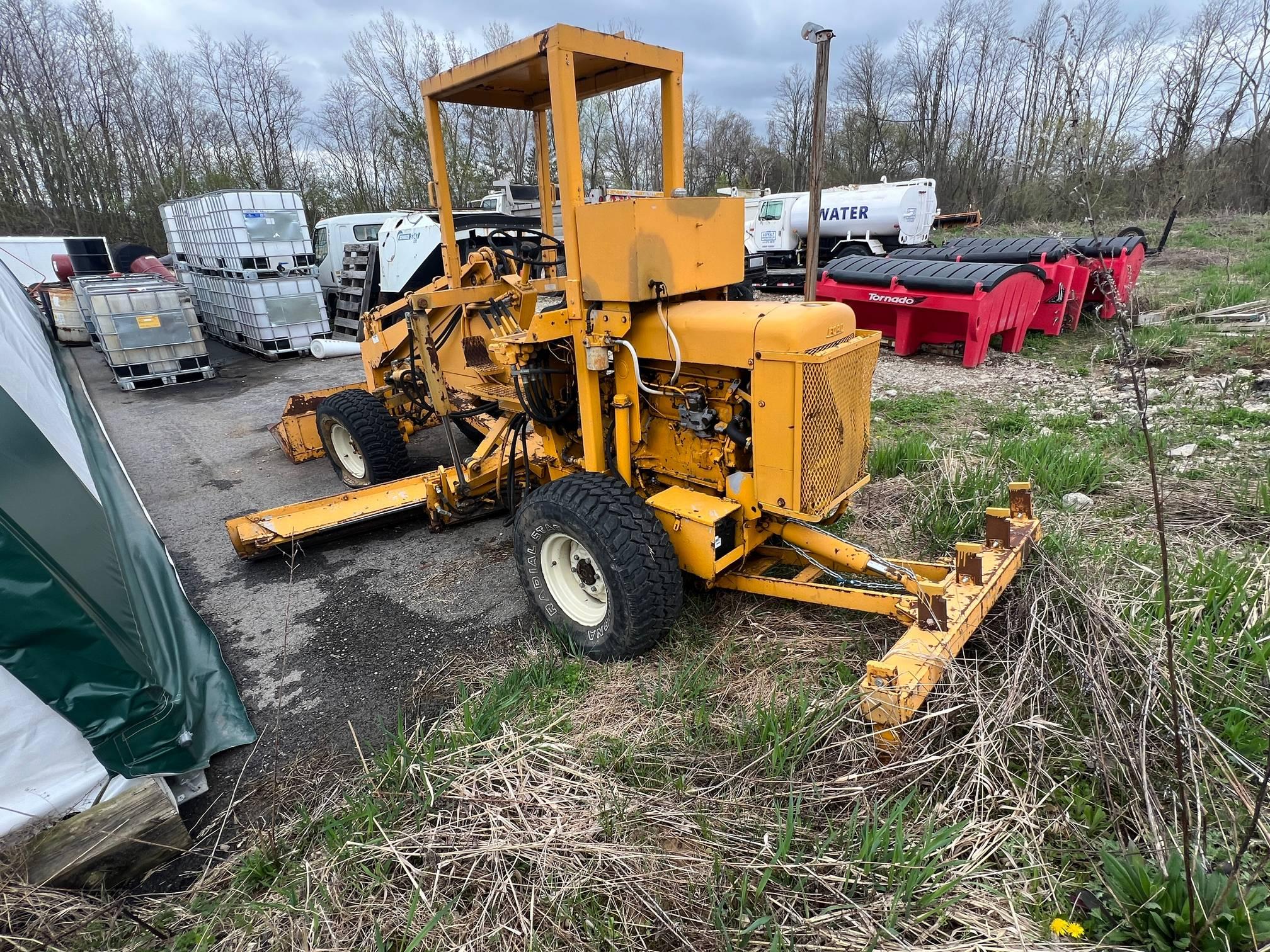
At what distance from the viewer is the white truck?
14.1m

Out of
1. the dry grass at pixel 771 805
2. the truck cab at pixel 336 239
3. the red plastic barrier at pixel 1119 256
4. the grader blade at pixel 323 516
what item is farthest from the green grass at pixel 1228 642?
the truck cab at pixel 336 239

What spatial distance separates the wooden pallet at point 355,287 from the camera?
12109 mm

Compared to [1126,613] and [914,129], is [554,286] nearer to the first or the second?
[1126,613]

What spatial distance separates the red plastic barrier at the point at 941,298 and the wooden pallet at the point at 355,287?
7.92 metres

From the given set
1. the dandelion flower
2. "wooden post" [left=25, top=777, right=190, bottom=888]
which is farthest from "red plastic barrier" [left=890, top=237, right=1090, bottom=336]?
"wooden post" [left=25, top=777, right=190, bottom=888]

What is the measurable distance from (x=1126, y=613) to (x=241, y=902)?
133 inches

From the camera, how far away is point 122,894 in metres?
2.27

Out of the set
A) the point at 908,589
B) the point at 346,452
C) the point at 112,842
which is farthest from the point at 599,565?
the point at 346,452

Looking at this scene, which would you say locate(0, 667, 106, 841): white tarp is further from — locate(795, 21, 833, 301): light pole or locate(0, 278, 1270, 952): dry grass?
locate(795, 21, 833, 301): light pole

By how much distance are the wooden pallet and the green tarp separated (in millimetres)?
9374

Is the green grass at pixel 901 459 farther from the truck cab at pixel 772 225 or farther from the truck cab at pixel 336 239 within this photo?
the truck cab at pixel 336 239

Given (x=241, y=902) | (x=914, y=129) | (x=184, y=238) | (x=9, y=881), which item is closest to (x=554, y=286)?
(x=241, y=902)

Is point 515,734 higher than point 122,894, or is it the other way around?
point 515,734

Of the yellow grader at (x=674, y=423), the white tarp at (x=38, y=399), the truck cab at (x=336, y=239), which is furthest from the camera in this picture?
the truck cab at (x=336, y=239)
